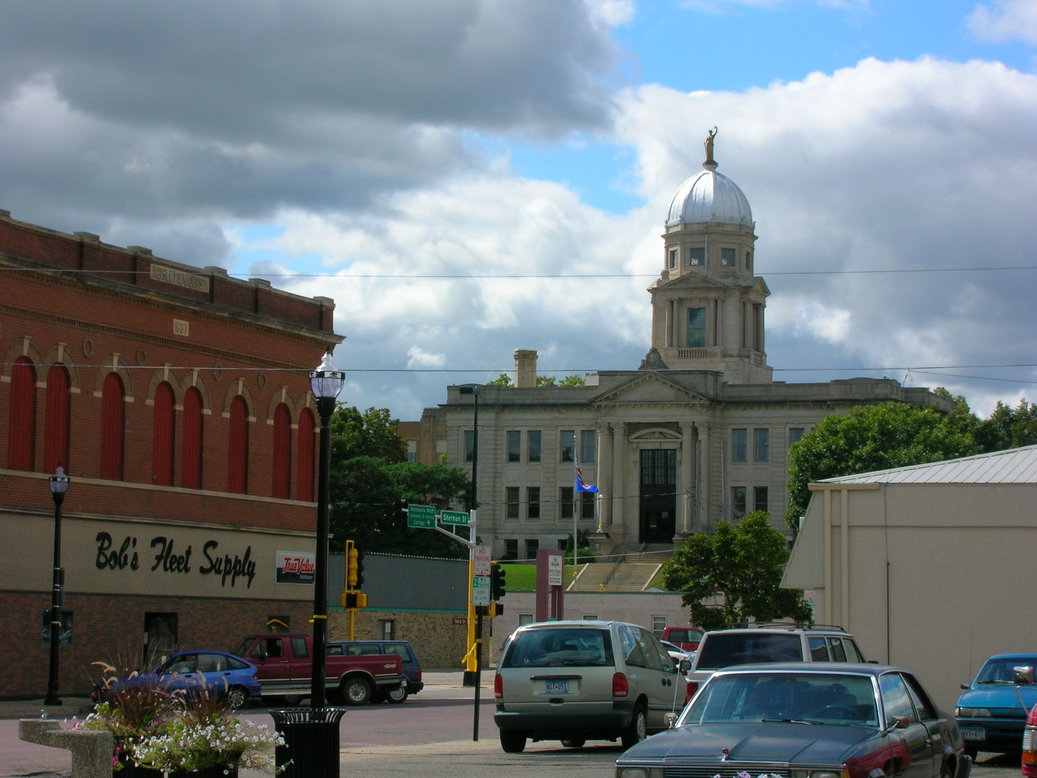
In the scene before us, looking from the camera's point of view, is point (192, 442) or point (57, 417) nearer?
point (57, 417)

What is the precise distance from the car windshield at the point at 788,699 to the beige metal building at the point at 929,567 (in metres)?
16.8

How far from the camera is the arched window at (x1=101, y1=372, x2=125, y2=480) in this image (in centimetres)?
3947

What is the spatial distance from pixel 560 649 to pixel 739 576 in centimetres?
4104

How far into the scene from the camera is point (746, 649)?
19.8 meters

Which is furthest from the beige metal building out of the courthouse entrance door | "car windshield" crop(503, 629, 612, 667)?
the courthouse entrance door

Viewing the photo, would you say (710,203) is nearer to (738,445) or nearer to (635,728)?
(738,445)

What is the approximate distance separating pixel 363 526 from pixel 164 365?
46.3 m

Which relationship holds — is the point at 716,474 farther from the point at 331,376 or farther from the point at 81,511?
the point at 331,376

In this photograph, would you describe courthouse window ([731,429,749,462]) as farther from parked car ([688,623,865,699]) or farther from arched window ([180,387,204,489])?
parked car ([688,623,865,699])

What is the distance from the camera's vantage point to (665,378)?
358ft

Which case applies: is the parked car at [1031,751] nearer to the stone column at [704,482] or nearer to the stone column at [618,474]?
the stone column at [704,482]

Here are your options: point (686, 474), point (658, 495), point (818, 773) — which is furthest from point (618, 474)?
point (818, 773)

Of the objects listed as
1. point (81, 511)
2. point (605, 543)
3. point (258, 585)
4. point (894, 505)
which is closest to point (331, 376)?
point (894, 505)

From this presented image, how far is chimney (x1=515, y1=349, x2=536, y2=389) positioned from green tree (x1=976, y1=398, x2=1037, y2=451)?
34.1 m
